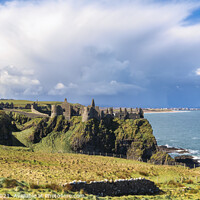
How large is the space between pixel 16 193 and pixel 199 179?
3045 cm

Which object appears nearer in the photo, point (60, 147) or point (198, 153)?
point (60, 147)

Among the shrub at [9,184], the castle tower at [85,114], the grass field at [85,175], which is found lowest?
the grass field at [85,175]

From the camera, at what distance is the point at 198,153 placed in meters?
96.5

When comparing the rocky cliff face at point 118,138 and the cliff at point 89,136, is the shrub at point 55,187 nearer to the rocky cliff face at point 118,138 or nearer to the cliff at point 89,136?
the cliff at point 89,136

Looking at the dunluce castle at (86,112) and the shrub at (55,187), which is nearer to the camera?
the shrub at (55,187)

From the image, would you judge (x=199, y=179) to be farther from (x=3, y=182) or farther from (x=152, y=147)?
(x=152, y=147)

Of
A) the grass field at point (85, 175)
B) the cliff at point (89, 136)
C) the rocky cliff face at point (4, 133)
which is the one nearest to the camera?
the grass field at point (85, 175)

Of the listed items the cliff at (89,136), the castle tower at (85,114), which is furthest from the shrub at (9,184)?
the castle tower at (85,114)

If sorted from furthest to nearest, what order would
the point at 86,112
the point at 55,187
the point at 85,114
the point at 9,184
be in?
the point at 85,114 → the point at 86,112 → the point at 55,187 → the point at 9,184

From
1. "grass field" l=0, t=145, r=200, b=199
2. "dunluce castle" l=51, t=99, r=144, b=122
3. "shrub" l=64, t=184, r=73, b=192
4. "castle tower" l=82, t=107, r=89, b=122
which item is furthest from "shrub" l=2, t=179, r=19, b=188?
"castle tower" l=82, t=107, r=89, b=122

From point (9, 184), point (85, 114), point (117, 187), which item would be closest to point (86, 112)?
point (85, 114)


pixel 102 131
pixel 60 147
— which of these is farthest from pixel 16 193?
pixel 102 131

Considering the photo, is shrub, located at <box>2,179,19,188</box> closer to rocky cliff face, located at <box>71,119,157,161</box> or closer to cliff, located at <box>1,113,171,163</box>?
cliff, located at <box>1,113,171,163</box>

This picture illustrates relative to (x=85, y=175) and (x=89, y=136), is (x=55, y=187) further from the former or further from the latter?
(x=89, y=136)
